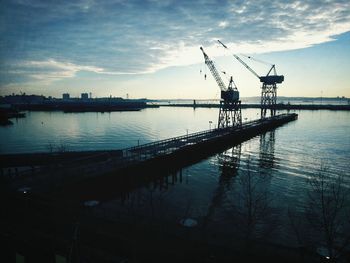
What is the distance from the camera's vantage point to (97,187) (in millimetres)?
33625

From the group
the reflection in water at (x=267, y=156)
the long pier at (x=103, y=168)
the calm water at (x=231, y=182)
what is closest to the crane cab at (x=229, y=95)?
the calm water at (x=231, y=182)

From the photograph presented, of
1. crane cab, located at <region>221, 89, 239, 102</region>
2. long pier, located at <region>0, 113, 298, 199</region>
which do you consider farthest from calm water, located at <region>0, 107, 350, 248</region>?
crane cab, located at <region>221, 89, 239, 102</region>

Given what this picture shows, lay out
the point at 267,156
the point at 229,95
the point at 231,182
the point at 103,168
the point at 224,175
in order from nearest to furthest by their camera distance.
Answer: the point at 103,168
the point at 231,182
the point at 224,175
the point at 267,156
the point at 229,95

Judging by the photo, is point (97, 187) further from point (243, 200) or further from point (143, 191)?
point (243, 200)

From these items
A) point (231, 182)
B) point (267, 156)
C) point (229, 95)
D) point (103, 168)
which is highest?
point (229, 95)

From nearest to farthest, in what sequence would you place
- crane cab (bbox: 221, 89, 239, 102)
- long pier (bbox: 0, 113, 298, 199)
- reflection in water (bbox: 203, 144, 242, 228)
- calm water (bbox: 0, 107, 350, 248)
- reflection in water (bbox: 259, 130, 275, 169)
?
calm water (bbox: 0, 107, 350, 248) < long pier (bbox: 0, 113, 298, 199) < reflection in water (bbox: 203, 144, 242, 228) < reflection in water (bbox: 259, 130, 275, 169) < crane cab (bbox: 221, 89, 239, 102)

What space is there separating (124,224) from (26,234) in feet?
20.4

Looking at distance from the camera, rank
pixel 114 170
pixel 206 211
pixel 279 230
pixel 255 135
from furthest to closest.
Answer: pixel 255 135, pixel 114 170, pixel 206 211, pixel 279 230

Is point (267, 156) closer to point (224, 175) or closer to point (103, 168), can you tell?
point (224, 175)

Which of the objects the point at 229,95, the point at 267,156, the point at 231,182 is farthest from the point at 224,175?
the point at 229,95

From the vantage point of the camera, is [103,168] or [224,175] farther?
[224,175]

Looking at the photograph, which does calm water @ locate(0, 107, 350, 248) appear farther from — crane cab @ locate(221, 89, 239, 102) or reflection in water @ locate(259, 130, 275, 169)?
crane cab @ locate(221, 89, 239, 102)

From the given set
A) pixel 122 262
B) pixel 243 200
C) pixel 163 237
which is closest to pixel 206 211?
pixel 243 200

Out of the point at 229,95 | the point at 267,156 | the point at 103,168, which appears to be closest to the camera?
the point at 103,168
